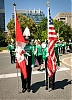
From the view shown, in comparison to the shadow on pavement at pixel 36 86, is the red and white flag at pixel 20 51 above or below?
above

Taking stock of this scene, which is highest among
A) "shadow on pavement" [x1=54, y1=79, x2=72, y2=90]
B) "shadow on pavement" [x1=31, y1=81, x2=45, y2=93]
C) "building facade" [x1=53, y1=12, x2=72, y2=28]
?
"building facade" [x1=53, y1=12, x2=72, y2=28]

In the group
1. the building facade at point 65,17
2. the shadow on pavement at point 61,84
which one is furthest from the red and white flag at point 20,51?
the building facade at point 65,17

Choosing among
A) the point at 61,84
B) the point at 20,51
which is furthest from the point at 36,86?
the point at 20,51

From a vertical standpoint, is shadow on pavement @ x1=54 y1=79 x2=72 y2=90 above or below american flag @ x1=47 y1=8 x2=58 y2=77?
below

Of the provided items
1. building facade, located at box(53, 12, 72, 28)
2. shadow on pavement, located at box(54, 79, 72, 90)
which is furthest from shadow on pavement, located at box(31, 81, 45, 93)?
building facade, located at box(53, 12, 72, 28)

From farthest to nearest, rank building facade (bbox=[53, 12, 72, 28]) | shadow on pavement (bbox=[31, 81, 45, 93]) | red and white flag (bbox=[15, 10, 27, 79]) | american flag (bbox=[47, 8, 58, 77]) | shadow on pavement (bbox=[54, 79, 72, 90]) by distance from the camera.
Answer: building facade (bbox=[53, 12, 72, 28]), shadow on pavement (bbox=[54, 79, 72, 90]), shadow on pavement (bbox=[31, 81, 45, 93]), american flag (bbox=[47, 8, 58, 77]), red and white flag (bbox=[15, 10, 27, 79])

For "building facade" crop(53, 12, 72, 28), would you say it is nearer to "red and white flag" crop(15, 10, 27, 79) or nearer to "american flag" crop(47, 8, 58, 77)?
"american flag" crop(47, 8, 58, 77)

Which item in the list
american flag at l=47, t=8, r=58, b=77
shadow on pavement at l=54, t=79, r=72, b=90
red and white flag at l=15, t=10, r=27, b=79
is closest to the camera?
red and white flag at l=15, t=10, r=27, b=79

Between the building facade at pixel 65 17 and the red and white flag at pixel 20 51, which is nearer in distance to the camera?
the red and white flag at pixel 20 51

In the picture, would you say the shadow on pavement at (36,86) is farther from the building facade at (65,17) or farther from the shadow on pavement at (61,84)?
the building facade at (65,17)

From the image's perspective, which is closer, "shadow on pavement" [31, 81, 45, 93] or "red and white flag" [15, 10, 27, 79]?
"red and white flag" [15, 10, 27, 79]

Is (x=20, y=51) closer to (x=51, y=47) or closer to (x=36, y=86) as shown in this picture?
(x=51, y=47)

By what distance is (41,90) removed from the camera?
6281mm

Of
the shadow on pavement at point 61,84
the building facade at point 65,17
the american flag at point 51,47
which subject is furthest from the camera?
the building facade at point 65,17
